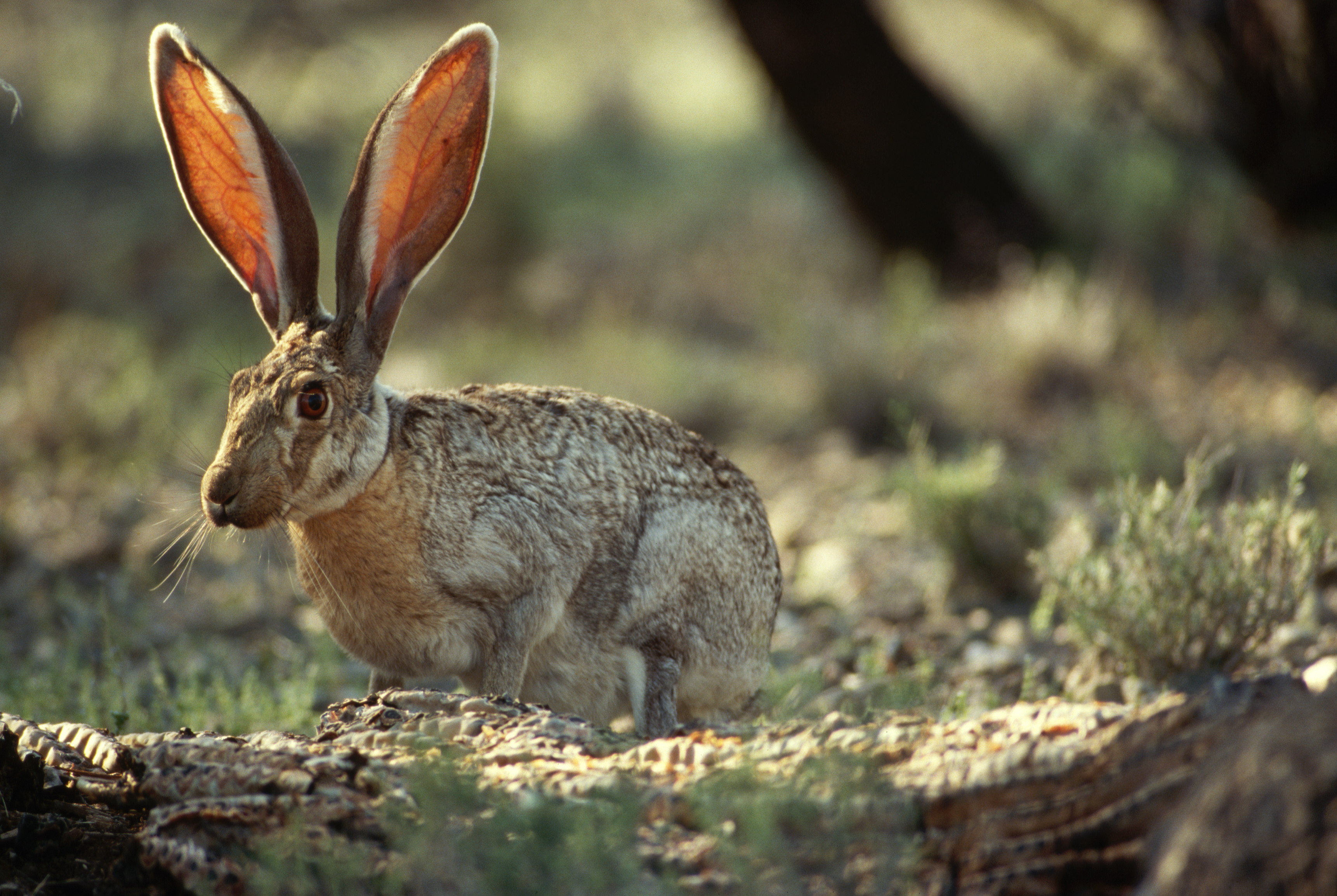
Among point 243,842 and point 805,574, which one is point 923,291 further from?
point 243,842

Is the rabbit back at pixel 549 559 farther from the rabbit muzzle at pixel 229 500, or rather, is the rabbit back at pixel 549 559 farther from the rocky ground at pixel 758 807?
the rocky ground at pixel 758 807

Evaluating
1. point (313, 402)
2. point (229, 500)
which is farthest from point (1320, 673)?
point (229, 500)

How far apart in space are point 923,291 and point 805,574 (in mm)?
4193

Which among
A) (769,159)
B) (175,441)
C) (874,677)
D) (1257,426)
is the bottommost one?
(874,677)

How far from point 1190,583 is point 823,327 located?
505cm

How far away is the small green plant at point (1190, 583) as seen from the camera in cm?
421

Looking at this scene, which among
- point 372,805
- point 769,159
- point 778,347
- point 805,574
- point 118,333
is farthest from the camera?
point 769,159

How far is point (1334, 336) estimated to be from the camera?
894cm

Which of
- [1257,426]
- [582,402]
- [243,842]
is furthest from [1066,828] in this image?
[1257,426]

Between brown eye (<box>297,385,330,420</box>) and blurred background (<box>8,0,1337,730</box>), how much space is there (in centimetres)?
65

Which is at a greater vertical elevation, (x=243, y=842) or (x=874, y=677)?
(x=874, y=677)

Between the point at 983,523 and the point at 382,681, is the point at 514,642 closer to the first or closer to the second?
the point at 382,681

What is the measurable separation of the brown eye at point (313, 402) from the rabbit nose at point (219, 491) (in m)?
0.27

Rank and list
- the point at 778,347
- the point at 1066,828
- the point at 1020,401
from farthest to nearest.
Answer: the point at 778,347, the point at 1020,401, the point at 1066,828
